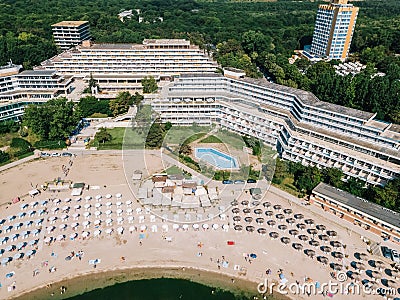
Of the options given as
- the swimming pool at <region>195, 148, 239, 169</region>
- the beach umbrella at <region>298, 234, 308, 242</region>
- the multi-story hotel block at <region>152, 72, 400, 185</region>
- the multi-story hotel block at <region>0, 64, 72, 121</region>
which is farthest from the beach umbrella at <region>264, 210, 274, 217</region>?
the multi-story hotel block at <region>0, 64, 72, 121</region>

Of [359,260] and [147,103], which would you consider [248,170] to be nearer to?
[359,260]

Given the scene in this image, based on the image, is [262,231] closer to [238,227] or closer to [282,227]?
[282,227]

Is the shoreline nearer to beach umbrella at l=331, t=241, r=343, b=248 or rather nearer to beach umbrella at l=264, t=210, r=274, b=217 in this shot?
beach umbrella at l=331, t=241, r=343, b=248

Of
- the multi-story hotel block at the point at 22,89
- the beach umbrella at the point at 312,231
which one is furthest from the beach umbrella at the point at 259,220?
the multi-story hotel block at the point at 22,89

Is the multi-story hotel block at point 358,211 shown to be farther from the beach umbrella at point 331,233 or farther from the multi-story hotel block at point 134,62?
the multi-story hotel block at point 134,62

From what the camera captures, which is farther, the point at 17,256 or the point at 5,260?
the point at 17,256

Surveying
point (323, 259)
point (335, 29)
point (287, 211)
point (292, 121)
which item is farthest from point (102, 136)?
point (335, 29)

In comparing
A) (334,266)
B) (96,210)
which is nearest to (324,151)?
(334,266)
